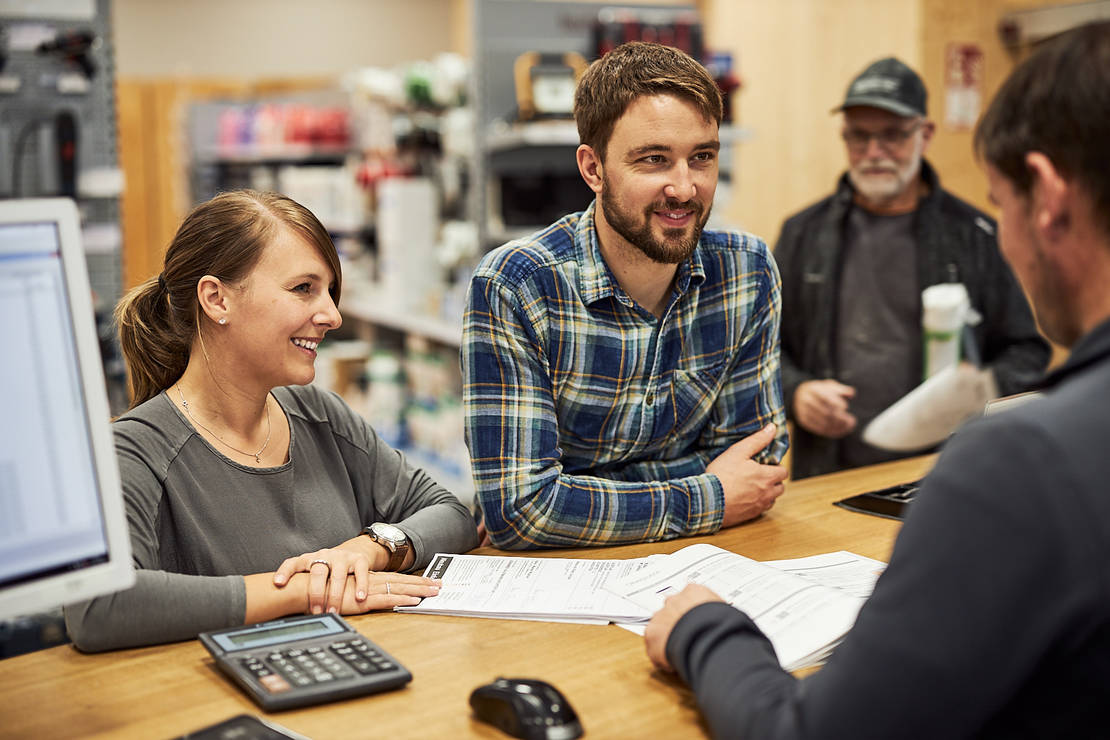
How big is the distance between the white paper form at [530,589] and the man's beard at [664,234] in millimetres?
563

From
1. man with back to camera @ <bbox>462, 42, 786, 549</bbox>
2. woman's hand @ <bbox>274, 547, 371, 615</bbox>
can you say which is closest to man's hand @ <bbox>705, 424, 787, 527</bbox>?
man with back to camera @ <bbox>462, 42, 786, 549</bbox>

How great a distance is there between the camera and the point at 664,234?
1.98 m

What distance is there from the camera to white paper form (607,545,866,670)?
1388 millimetres

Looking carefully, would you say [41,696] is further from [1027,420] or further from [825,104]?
[825,104]

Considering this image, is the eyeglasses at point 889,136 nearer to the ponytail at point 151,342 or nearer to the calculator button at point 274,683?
the ponytail at point 151,342

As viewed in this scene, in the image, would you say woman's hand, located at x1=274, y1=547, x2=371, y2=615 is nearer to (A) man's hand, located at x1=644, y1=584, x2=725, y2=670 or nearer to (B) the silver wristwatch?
(B) the silver wristwatch

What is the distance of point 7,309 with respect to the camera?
3.60ft

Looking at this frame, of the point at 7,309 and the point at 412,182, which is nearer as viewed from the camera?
the point at 7,309

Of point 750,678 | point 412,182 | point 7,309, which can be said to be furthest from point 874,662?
point 412,182

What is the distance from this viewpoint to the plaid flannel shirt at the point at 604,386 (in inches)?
74.3

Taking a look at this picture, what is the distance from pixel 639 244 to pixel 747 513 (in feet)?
1.73

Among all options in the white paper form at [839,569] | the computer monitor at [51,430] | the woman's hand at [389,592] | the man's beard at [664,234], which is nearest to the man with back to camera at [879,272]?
Answer: the man's beard at [664,234]

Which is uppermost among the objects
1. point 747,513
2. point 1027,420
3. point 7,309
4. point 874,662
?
point 7,309

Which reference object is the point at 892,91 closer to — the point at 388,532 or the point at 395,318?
the point at 388,532
